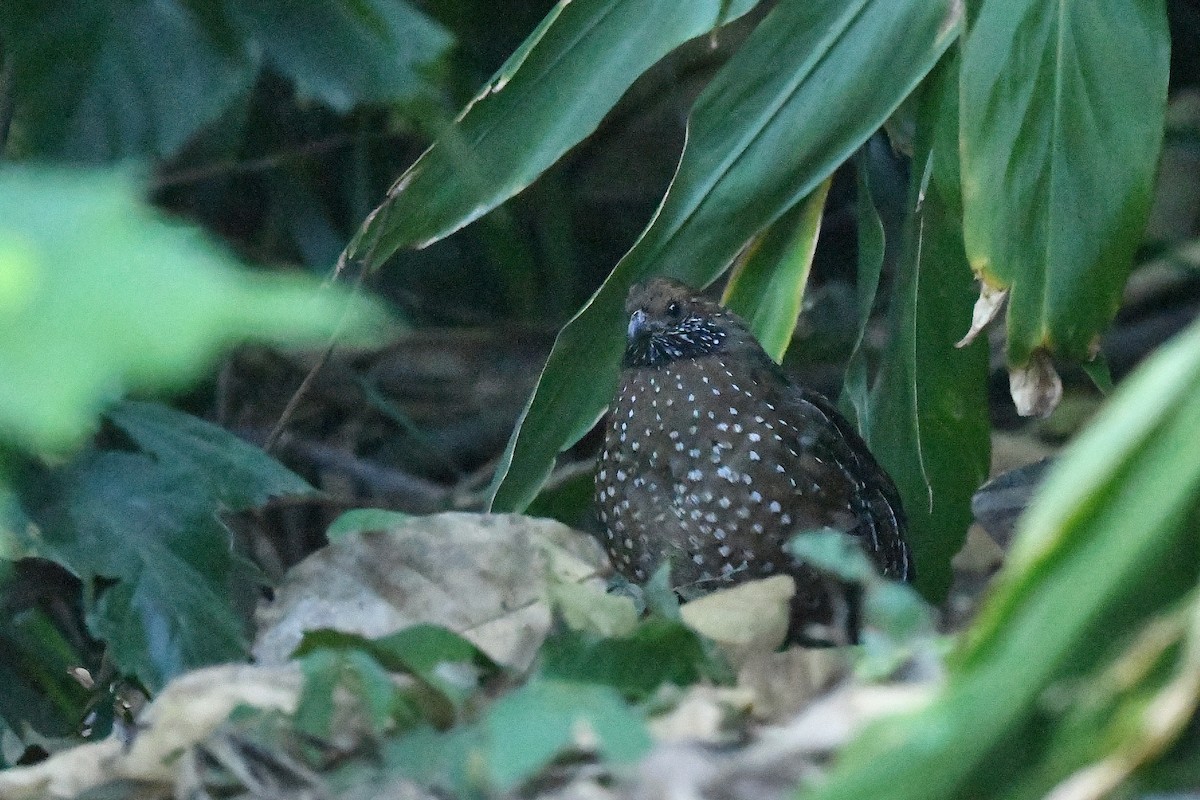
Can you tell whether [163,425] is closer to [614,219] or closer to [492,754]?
[492,754]

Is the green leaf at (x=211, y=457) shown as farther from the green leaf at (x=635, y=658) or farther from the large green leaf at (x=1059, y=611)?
the large green leaf at (x=1059, y=611)

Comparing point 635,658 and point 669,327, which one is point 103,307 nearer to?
point 635,658

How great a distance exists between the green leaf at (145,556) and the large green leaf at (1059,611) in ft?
4.52

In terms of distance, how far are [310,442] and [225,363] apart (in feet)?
1.78

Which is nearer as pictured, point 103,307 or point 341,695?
point 103,307

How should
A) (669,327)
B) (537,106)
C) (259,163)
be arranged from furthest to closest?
(259,163) → (669,327) → (537,106)

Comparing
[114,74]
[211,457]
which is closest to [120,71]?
[114,74]

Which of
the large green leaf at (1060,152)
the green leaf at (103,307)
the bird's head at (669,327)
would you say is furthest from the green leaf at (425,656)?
the bird's head at (669,327)

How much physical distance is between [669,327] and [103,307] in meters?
2.43

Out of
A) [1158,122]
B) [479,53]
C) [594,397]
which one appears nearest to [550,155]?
[594,397]

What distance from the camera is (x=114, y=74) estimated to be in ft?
8.45

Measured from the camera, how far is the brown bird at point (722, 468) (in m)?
2.84

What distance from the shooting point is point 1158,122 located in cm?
256

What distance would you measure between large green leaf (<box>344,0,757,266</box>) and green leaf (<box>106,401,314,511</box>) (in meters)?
0.43
